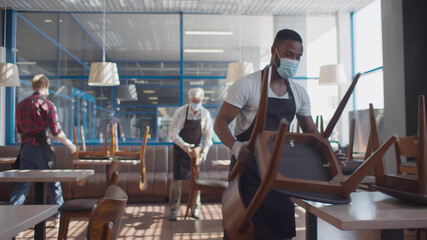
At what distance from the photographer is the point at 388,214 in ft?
3.69

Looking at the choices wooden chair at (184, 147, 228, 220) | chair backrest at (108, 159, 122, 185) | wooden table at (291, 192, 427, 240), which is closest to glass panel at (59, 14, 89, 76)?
wooden chair at (184, 147, 228, 220)

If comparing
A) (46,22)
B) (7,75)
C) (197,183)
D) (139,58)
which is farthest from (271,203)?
(46,22)

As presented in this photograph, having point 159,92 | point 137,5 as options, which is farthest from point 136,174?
point 137,5

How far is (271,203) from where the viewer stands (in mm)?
1694

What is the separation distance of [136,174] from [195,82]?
2390mm

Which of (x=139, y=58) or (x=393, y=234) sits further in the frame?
(x=139, y=58)

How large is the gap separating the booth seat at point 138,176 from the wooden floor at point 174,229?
2.20 ft

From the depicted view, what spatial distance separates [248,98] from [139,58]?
20.6 feet

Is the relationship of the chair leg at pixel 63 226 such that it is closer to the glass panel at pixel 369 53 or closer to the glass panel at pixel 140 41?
the glass panel at pixel 140 41

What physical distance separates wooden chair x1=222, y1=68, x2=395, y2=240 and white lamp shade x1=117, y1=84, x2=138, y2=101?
6367 millimetres

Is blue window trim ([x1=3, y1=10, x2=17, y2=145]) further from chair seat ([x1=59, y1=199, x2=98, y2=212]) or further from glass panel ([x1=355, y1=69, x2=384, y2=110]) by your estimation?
glass panel ([x1=355, y1=69, x2=384, y2=110])

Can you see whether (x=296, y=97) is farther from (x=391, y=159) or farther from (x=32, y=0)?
(x=32, y=0)

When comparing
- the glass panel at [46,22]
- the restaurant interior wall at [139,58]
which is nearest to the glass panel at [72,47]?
the restaurant interior wall at [139,58]

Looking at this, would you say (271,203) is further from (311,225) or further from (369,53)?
(369,53)
